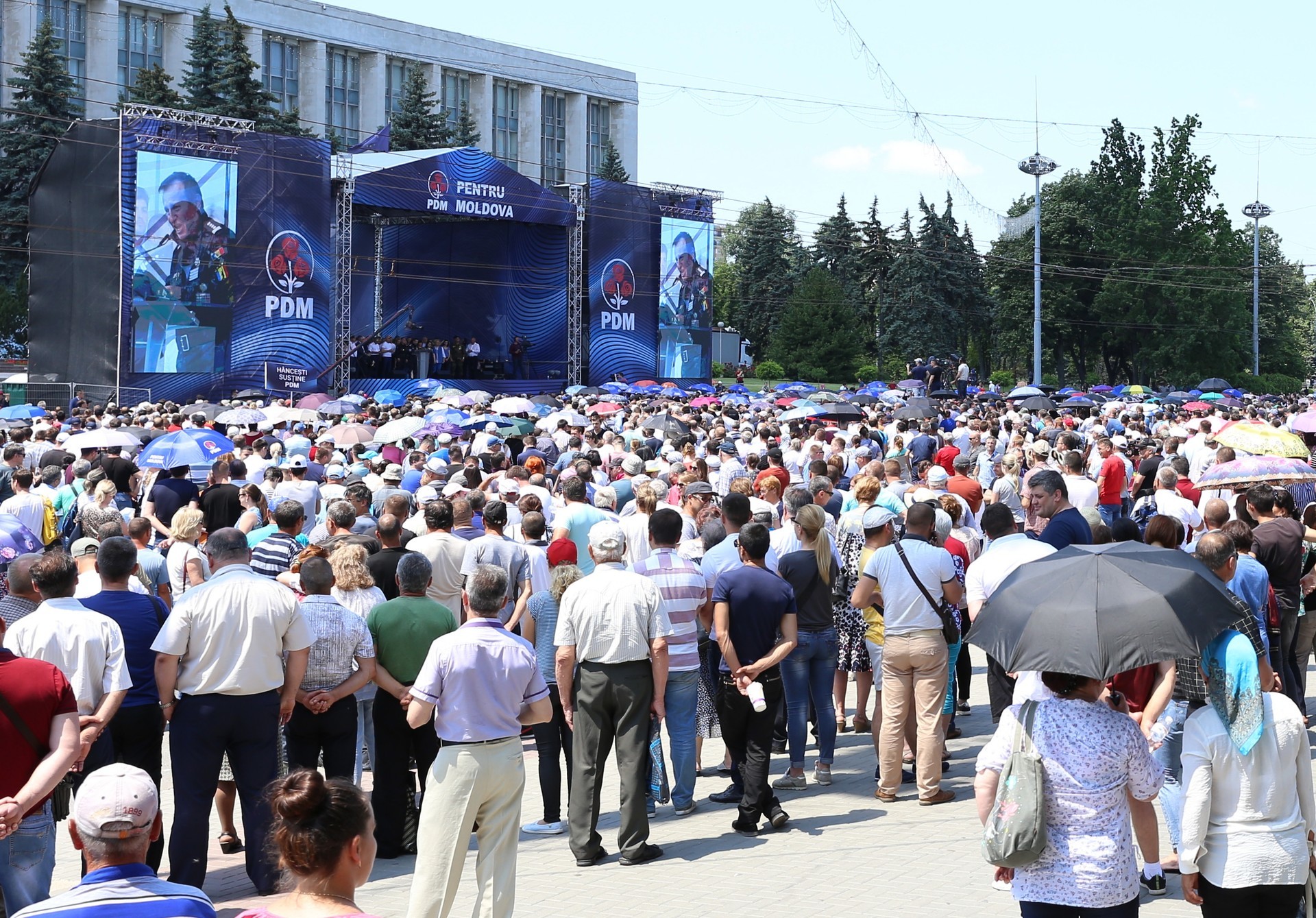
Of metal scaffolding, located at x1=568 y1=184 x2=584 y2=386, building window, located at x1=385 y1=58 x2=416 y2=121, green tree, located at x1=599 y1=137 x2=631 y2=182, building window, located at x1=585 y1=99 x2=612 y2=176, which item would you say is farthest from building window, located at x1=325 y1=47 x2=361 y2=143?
metal scaffolding, located at x1=568 y1=184 x2=584 y2=386

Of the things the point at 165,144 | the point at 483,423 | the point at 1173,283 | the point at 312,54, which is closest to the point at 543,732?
the point at 483,423

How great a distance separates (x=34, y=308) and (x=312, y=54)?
44.5 metres

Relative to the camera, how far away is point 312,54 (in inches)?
3078

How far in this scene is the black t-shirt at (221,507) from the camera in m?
10.6

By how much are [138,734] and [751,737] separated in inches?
120

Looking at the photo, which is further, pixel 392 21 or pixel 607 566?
pixel 392 21

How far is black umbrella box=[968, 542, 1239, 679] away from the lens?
416 centimetres

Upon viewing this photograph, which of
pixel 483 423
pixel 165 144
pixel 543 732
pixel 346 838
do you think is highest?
pixel 165 144

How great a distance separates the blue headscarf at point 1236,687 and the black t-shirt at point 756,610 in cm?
320

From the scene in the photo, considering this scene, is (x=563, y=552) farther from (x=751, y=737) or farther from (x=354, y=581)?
(x=751, y=737)

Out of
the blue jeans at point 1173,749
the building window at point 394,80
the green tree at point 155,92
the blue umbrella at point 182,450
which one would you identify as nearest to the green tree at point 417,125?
the green tree at point 155,92

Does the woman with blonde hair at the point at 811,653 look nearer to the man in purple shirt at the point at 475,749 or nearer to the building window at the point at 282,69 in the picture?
the man in purple shirt at the point at 475,749

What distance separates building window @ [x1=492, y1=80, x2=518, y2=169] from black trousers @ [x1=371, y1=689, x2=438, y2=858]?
272 ft

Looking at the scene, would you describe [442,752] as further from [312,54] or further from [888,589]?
[312,54]
